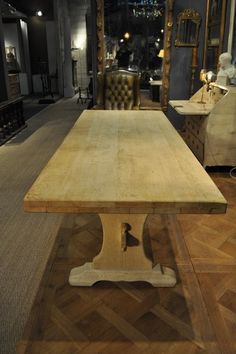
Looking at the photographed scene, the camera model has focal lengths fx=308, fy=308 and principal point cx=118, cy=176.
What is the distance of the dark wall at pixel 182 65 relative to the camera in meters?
4.90

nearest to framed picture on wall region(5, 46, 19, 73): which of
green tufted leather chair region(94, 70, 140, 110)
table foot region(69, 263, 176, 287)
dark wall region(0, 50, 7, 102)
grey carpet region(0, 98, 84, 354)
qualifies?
dark wall region(0, 50, 7, 102)

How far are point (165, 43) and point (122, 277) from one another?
14.5 ft

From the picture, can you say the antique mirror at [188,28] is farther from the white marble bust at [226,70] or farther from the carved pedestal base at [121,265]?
the carved pedestal base at [121,265]

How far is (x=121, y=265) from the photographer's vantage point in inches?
69.1

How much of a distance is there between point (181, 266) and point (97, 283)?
1.79 ft

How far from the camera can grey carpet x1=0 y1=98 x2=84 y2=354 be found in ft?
5.19

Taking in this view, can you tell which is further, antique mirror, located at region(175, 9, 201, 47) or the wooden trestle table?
antique mirror, located at region(175, 9, 201, 47)

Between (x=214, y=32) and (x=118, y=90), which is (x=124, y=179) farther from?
(x=214, y=32)

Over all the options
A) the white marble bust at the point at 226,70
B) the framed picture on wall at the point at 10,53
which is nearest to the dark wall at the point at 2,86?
the white marble bust at the point at 226,70

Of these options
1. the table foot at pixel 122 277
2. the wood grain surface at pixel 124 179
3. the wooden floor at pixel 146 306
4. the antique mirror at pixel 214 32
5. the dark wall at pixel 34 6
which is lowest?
the wooden floor at pixel 146 306

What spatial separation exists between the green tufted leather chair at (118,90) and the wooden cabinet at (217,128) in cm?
70

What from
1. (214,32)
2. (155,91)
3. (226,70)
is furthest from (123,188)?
(155,91)

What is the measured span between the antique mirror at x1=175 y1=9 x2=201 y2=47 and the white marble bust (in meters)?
1.66

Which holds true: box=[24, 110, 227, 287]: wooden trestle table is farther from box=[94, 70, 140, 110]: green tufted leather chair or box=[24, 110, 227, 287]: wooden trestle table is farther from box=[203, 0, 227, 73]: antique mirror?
box=[203, 0, 227, 73]: antique mirror
